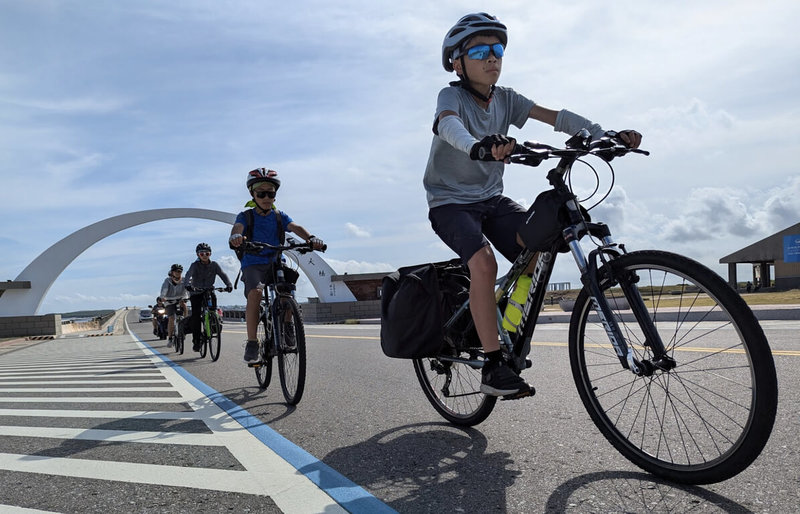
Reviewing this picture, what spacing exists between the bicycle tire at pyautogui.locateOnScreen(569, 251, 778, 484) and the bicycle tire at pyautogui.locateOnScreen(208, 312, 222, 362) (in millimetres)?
7711

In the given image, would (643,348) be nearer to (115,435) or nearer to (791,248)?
(115,435)

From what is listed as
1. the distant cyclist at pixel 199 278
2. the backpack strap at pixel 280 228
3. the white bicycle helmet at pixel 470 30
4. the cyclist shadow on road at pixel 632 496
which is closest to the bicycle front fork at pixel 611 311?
the cyclist shadow on road at pixel 632 496

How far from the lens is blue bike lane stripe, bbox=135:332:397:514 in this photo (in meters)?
2.39

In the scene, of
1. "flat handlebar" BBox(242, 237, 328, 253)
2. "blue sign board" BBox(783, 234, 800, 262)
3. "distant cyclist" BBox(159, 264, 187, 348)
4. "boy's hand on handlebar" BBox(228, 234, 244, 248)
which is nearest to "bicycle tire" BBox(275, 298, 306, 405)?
"flat handlebar" BBox(242, 237, 328, 253)

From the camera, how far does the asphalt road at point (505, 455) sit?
227 centimetres

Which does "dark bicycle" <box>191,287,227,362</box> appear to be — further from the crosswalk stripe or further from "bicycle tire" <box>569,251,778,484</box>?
A: "bicycle tire" <box>569,251,778,484</box>

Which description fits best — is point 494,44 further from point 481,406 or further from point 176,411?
point 176,411

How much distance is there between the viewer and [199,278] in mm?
10867

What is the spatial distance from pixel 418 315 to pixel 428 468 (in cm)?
96

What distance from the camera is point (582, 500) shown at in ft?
7.48

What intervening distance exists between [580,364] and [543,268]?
1.62ft

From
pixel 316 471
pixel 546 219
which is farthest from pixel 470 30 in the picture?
pixel 316 471

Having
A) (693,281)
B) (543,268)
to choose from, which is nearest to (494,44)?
(543,268)

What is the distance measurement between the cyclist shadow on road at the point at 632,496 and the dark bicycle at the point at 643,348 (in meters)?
0.06
